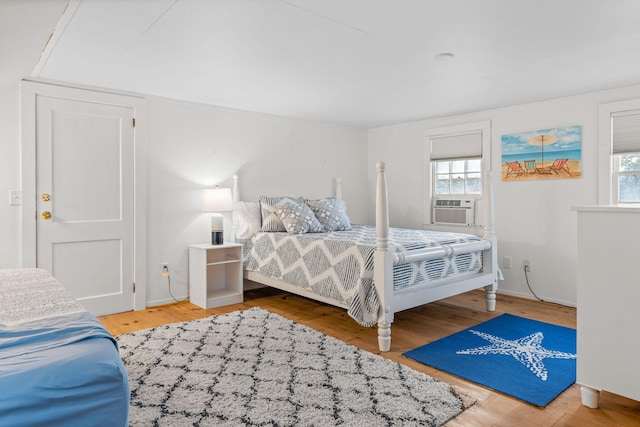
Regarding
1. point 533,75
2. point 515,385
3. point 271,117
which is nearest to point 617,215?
point 515,385

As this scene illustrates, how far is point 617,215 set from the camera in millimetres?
1982

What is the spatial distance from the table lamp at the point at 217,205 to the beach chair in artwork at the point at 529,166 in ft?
10.2

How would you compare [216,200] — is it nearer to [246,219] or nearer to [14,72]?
[246,219]

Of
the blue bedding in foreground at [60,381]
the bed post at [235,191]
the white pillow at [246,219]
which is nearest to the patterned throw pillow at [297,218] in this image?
the white pillow at [246,219]

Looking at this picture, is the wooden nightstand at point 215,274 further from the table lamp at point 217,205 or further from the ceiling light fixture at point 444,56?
the ceiling light fixture at point 444,56

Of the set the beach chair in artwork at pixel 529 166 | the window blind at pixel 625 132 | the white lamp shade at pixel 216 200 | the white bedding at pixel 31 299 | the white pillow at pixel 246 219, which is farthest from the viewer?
the white pillow at pixel 246 219

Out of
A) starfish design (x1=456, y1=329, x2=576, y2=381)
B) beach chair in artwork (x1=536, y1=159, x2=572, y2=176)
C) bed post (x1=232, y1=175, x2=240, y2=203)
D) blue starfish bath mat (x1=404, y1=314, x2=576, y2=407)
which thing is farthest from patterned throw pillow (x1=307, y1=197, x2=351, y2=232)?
beach chair in artwork (x1=536, y1=159, x2=572, y2=176)

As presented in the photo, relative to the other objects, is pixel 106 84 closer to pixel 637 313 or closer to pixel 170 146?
pixel 170 146

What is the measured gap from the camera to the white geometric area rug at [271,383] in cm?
197

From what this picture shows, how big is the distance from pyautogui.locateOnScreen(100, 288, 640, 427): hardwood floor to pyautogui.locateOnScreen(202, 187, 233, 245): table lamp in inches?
29.1

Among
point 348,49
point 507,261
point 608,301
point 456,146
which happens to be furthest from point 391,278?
point 456,146

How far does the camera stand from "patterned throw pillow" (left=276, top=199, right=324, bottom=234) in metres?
3.99

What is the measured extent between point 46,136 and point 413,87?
10.4 feet

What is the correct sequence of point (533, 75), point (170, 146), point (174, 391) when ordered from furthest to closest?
point (170, 146)
point (533, 75)
point (174, 391)
